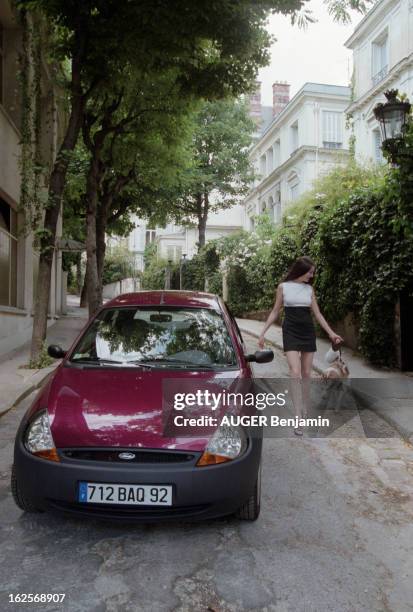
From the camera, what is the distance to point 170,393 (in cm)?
353

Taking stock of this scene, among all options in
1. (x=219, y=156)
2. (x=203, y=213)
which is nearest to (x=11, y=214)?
(x=219, y=156)

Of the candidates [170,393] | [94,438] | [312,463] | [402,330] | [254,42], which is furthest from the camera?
[254,42]

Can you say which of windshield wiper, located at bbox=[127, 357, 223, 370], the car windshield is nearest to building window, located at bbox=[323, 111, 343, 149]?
the car windshield

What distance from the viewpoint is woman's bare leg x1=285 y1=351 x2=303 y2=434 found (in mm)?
5574

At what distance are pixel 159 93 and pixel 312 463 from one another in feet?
36.3

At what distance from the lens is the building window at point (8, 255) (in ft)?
38.8

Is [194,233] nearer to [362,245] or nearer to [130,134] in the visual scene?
[130,134]

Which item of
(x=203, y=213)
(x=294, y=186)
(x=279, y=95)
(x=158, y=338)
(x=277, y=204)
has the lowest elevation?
(x=158, y=338)

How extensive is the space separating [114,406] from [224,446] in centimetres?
75

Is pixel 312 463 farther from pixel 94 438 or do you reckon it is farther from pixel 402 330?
pixel 402 330

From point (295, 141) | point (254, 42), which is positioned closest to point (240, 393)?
point (254, 42)

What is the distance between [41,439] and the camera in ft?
10.5

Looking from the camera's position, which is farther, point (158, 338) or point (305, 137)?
point (305, 137)

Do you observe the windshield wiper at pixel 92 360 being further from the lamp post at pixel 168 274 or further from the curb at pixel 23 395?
the lamp post at pixel 168 274
